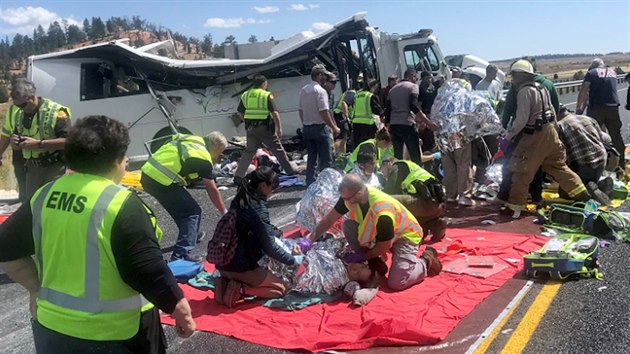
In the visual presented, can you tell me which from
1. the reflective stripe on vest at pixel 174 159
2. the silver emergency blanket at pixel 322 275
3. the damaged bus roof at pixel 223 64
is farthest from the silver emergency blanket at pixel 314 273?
the damaged bus roof at pixel 223 64

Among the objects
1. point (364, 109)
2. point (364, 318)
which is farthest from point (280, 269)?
point (364, 109)

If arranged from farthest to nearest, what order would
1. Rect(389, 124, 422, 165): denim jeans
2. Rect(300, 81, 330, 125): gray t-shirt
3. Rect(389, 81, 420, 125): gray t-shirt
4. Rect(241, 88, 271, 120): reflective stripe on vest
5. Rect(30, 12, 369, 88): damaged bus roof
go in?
Rect(30, 12, 369, 88): damaged bus roof
Rect(241, 88, 271, 120): reflective stripe on vest
Rect(300, 81, 330, 125): gray t-shirt
Rect(389, 124, 422, 165): denim jeans
Rect(389, 81, 420, 125): gray t-shirt

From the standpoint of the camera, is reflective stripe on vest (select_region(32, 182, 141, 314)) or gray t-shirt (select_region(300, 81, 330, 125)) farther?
gray t-shirt (select_region(300, 81, 330, 125))

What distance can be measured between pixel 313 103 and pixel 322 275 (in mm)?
4114

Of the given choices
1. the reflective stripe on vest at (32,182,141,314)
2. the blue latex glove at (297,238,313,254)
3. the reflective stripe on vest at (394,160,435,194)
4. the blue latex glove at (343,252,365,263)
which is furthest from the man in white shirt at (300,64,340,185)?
the reflective stripe on vest at (32,182,141,314)

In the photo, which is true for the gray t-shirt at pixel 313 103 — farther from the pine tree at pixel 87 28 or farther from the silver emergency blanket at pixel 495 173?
the pine tree at pixel 87 28

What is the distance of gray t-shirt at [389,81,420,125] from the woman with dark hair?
374 centimetres

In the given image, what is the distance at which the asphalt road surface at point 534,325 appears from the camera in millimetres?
3333

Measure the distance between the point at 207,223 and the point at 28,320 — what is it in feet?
9.95

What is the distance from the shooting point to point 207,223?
7090 mm

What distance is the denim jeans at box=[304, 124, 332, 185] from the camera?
8.17 meters

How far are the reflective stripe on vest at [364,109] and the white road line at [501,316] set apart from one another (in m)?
4.90

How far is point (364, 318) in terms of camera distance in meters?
3.93

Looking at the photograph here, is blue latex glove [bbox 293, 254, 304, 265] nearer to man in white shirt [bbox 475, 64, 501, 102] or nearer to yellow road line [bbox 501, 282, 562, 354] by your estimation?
yellow road line [bbox 501, 282, 562, 354]
